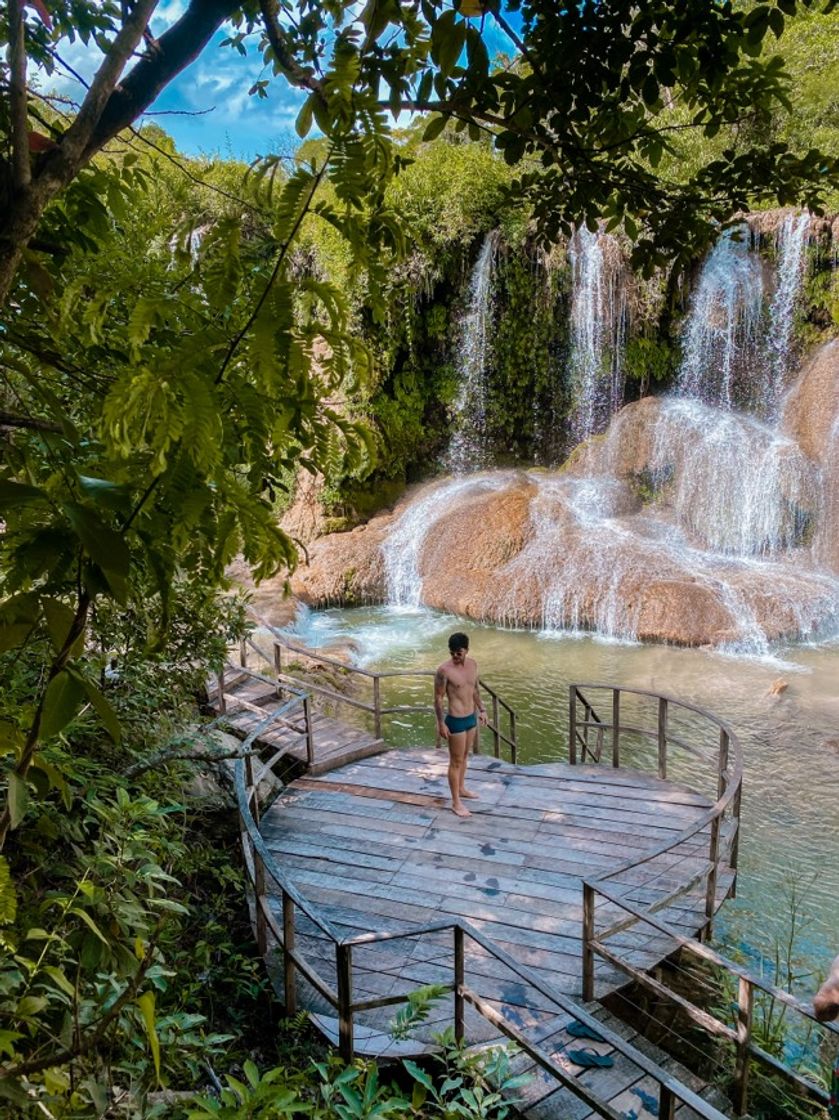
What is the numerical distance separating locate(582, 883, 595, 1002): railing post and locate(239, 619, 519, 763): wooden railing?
362cm

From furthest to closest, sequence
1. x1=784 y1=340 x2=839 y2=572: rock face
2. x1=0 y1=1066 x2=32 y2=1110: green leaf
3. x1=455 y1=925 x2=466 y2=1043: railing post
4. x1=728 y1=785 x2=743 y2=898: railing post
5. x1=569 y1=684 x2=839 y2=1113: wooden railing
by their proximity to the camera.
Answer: x1=784 y1=340 x2=839 y2=572: rock face
x1=728 y1=785 x2=743 y2=898: railing post
x1=455 y1=925 x2=466 y2=1043: railing post
x1=569 y1=684 x2=839 y2=1113: wooden railing
x1=0 y1=1066 x2=32 y2=1110: green leaf

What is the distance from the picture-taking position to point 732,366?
60.9ft

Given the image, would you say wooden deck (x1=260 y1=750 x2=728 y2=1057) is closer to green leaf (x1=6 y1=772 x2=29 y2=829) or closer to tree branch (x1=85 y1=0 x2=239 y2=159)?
green leaf (x1=6 y1=772 x2=29 y2=829)

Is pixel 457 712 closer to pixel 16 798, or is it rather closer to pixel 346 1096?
pixel 346 1096

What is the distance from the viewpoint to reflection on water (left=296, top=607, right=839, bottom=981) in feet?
21.9

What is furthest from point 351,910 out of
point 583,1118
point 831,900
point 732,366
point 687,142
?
point 687,142

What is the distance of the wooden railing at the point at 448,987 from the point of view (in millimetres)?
2715

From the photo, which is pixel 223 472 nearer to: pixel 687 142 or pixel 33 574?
pixel 33 574

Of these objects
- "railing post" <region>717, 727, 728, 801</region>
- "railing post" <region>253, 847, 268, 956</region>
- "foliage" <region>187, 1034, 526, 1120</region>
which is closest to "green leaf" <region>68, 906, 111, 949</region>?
"foliage" <region>187, 1034, 526, 1120</region>

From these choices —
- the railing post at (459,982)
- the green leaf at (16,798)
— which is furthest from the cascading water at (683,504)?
the green leaf at (16,798)

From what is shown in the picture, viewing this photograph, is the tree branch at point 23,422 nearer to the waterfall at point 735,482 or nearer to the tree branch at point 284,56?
the tree branch at point 284,56

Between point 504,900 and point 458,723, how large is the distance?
1495 mm

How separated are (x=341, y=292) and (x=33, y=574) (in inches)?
26.1

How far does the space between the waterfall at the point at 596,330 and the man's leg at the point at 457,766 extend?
49.6 ft
